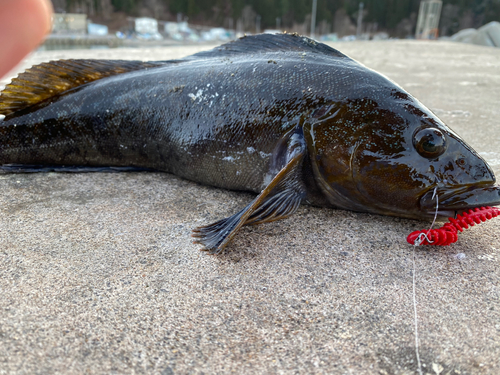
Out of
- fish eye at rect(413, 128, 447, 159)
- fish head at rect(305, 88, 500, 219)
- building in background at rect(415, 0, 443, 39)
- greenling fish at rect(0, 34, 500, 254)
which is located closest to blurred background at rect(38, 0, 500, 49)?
building in background at rect(415, 0, 443, 39)

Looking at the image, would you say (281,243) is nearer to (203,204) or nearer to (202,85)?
A: (203,204)

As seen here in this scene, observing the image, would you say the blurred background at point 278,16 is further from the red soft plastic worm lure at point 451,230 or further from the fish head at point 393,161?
the red soft plastic worm lure at point 451,230

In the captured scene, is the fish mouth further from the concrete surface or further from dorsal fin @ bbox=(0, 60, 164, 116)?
dorsal fin @ bbox=(0, 60, 164, 116)

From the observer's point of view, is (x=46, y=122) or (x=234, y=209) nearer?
(x=234, y=209)

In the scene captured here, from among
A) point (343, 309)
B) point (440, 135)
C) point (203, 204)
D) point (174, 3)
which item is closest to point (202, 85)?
point (203, 204)

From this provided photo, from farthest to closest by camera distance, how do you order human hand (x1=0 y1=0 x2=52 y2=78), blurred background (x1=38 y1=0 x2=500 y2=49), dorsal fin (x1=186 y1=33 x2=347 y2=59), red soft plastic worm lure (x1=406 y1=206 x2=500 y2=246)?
blurred background (x1=38 y1=0 x2=500 y2=49) → dorsal fin (x1=186 y1=33 x2=347 y2=59) → red soft plastic worm lure (x1=406 y1=206 x2=500 y2=246) → human hand (x1=0 y1=0 x2=52 y2=78)

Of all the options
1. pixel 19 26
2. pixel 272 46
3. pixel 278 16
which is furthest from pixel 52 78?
pixel 278 16
